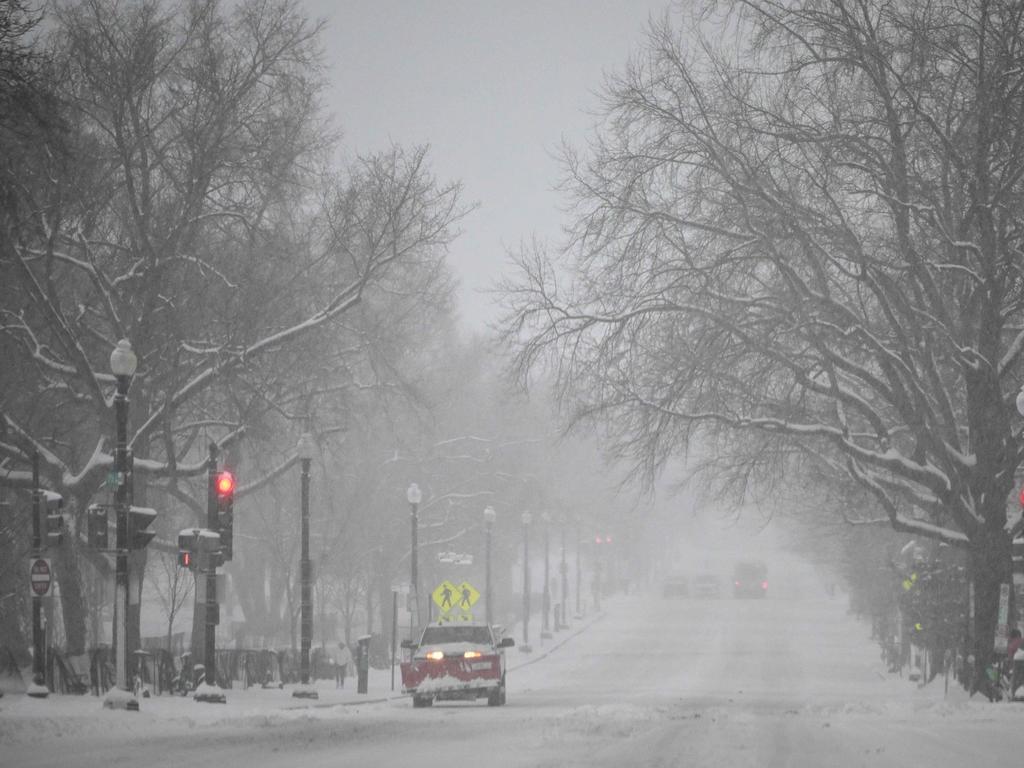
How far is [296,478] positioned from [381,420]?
5.73 meters

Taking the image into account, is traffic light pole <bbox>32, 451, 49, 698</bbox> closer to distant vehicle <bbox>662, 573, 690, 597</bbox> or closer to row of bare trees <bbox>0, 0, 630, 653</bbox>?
row of bare trees <bbox>0, 0, 630, 653</bbox>

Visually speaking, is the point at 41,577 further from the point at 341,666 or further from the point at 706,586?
the point at 706,586

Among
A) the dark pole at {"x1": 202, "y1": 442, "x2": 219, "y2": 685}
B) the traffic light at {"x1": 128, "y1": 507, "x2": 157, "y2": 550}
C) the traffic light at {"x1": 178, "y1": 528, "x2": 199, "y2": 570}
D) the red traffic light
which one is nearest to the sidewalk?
the dark pole at {"x1": 202, "y1": 442, "x2": 219, "y2": 685}

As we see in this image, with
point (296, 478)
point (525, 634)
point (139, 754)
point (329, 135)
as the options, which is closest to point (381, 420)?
point (296, 478)

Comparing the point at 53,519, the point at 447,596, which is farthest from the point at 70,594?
the point at 447,596

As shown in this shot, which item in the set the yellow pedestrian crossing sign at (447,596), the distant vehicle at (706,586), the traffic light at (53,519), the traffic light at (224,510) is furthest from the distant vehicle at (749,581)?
the traffic light at (53,519)

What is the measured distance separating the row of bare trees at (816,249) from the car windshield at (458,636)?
15.1 feet

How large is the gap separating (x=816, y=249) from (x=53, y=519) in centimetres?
1326

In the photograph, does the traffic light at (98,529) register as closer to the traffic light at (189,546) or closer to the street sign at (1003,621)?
the traffic light at (189,546)

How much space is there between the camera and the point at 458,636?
26.5m

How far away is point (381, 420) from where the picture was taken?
4944cm

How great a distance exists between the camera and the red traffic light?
74.9 feet

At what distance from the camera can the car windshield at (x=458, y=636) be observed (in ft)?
86.5

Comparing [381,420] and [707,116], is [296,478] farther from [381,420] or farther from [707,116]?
[707,116]
